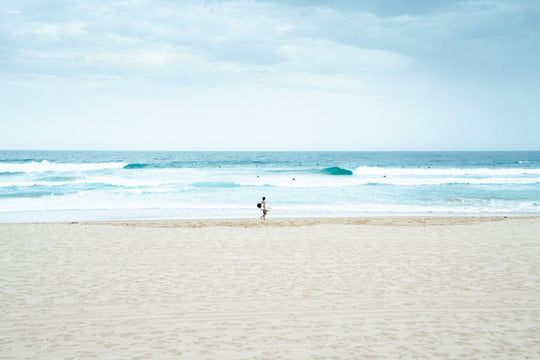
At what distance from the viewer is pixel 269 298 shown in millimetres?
6105

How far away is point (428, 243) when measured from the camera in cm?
1011

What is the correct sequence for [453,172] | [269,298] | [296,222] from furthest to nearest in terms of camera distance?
[453,172] → [296,222] → [269,298]

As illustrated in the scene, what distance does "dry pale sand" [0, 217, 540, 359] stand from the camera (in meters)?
4.59

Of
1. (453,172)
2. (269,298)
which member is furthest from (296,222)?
(453,172)

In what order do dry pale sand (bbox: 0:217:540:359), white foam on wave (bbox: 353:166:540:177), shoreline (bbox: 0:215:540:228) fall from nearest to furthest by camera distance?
dry pale sand (bbox: 0:217:540:359) → shoreline (bbox: 0:215:540:228) → white foam on wave (bbox: 353:166:540:177)

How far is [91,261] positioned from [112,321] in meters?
3.47

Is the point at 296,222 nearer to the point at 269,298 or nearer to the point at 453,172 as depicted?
the point at 269,298

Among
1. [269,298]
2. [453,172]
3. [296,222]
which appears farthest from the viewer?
[453,172]

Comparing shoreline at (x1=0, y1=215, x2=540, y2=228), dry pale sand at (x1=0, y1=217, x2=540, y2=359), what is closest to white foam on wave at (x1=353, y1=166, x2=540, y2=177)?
shoreline at (x1=0, y1=215, x2=540, y2=228)

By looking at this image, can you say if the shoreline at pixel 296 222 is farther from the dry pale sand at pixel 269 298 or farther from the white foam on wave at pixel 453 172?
the white foam on wave at pixel 453 172

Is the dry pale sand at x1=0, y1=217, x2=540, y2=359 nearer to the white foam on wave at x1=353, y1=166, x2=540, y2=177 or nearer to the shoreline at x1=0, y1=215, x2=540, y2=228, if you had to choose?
the shoreline at x1=0, y1=215, x2=540, y2=228

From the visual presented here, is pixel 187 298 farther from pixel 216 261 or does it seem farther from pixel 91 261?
pixel 91 261

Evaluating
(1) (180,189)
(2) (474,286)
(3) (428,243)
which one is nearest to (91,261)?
(2) (474,286)

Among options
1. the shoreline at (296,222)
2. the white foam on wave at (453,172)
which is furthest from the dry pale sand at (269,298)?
the white foam on wave at (453,172)
